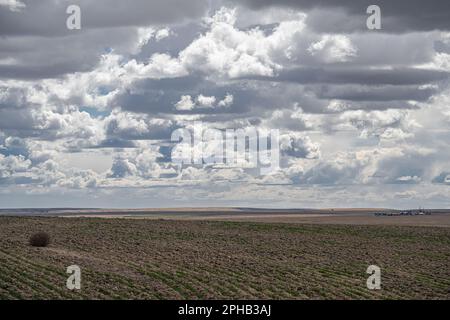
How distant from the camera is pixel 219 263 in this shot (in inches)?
2026

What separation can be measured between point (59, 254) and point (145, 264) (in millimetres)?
8413

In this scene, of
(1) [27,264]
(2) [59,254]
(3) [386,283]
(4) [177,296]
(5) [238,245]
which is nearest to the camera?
(4) [177,296]

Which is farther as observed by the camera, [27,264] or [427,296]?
[27,264]

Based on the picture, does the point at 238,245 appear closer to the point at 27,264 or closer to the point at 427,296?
the point at 27,264

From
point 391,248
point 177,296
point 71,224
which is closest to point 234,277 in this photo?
point 177,296

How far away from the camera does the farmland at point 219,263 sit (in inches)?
1545

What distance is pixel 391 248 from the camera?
2697 inches

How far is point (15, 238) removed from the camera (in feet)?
222

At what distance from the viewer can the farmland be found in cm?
3925

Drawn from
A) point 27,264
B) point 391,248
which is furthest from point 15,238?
point 391,248
